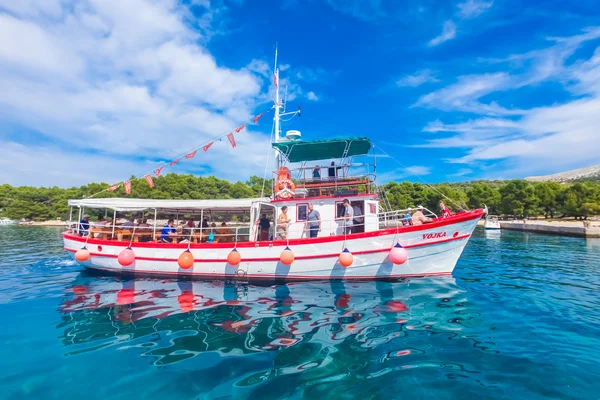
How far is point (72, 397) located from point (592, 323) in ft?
33.1

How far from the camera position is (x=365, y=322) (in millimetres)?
6711

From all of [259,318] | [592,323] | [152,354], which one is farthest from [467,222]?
[152,354]

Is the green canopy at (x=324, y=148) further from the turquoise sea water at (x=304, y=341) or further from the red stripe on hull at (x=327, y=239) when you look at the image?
the turquoise sea water at (x=304, y=341)


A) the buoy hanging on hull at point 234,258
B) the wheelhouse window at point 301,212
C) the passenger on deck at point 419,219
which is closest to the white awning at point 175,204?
the wheelhouse window at point 301,212

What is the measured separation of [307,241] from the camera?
1049 centimetres

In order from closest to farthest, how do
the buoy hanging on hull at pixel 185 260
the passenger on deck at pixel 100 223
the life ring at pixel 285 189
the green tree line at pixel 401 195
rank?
the buoy hanging on hull at pixel 185 260 → the life ring at pixel 285 189 → the passenger on deck at pixel 100 223 → the green tree line at pixel 401 195

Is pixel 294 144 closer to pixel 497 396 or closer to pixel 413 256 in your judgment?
pixel 413 256

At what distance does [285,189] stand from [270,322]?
6191mm

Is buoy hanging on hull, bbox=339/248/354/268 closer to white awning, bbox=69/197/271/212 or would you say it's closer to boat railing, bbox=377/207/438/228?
boat railing, bbox=377/207/438/228

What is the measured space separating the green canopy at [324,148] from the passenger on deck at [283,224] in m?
2.69

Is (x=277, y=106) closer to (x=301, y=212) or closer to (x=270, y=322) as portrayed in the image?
(x=301, y=212)

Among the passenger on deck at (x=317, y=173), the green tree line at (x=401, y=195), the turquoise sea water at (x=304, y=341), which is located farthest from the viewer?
the green tree line at (x=401, y=195)

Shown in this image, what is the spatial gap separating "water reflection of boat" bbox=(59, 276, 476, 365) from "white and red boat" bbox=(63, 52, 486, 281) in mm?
687

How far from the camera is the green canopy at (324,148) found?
38.8 ft
